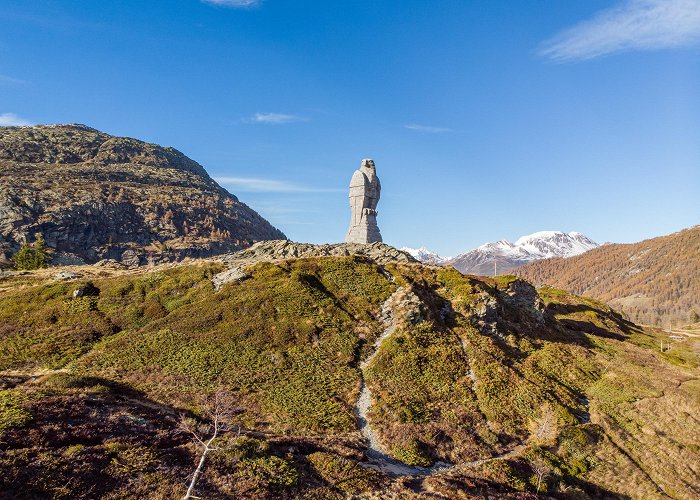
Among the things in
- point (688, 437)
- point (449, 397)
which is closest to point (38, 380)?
point (449, 397)

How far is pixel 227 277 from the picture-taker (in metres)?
55.8

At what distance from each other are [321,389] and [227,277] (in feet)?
81.9

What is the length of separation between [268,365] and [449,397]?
17.9 m

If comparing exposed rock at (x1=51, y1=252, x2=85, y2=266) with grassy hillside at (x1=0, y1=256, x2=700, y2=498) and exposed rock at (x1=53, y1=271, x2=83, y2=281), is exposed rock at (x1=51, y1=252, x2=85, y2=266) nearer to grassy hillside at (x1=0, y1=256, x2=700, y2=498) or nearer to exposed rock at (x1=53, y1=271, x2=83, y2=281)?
grassy hillside at (x1=0, y1=256, x2=700, y2=498)

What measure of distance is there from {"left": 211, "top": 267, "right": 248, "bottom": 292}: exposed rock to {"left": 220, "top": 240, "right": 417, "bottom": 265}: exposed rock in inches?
252

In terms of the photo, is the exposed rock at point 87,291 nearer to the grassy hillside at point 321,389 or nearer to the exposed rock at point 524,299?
Answer: the grassy hillside at point 321,389

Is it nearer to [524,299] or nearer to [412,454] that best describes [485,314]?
[524,299]

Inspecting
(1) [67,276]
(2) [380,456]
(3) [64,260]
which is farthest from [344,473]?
(3) [64,260]

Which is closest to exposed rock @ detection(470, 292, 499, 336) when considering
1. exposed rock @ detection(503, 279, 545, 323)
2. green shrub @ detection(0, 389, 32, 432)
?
exposed rock @ detection(503, 279, 545, 323)

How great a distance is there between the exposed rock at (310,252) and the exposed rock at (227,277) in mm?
6401

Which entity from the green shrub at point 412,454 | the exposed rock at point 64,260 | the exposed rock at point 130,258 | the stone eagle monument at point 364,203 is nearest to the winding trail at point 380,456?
the green shrub at point 412,454

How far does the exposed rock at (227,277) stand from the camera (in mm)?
54562

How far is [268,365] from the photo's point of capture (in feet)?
132

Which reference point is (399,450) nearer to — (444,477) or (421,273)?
(444,477)
